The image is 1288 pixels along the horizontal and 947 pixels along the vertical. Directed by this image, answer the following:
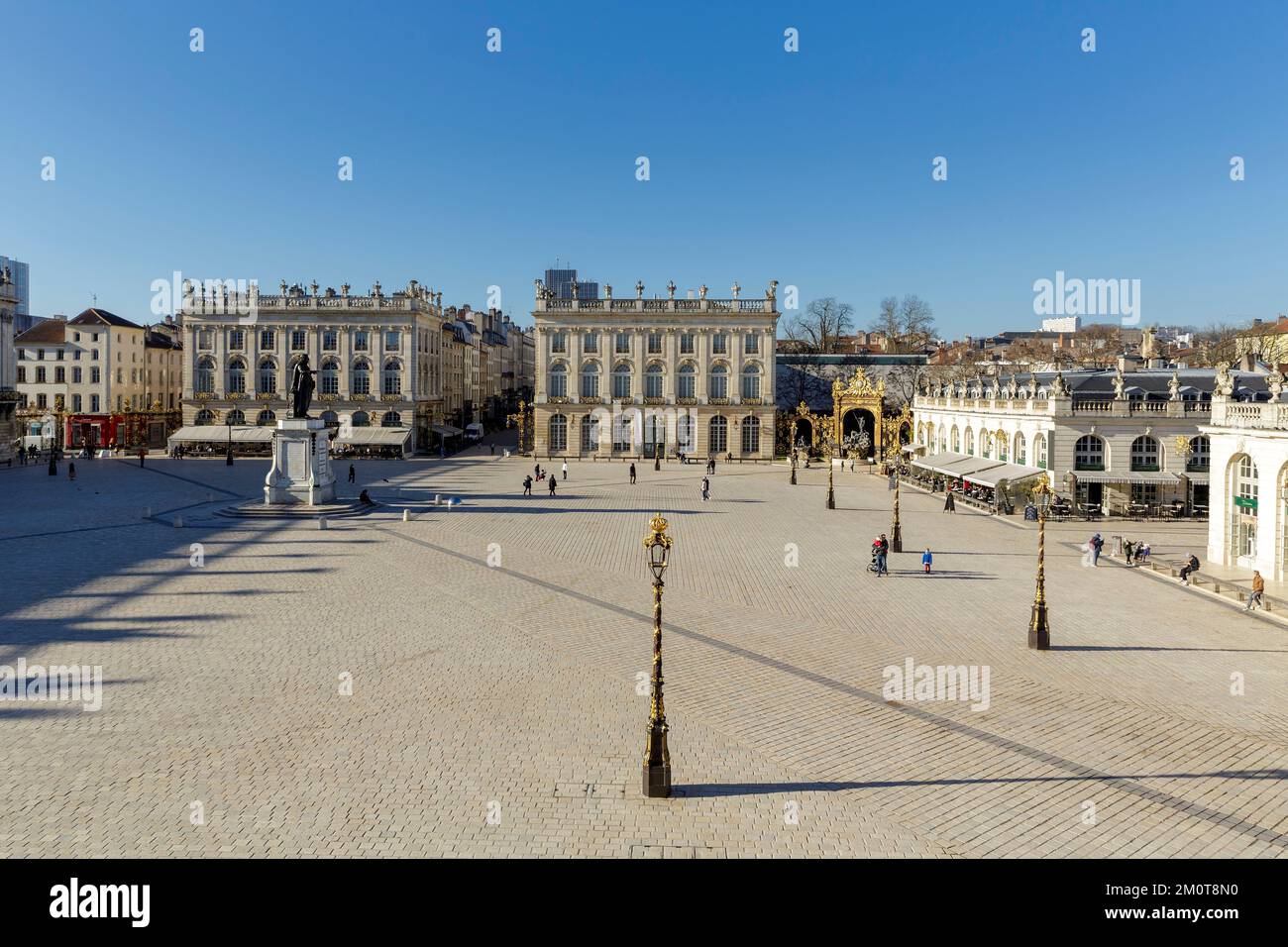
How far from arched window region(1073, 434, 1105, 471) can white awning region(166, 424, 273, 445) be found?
6012 cm

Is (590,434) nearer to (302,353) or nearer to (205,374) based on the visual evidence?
(302,353)

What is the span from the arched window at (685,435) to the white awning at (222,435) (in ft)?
108

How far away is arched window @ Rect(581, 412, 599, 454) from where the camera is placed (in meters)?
80.9

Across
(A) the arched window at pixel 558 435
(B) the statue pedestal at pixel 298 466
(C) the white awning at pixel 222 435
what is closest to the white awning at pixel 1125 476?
(B) the statue pedestal at pixel 298 466

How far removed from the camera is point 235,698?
16.6 metres

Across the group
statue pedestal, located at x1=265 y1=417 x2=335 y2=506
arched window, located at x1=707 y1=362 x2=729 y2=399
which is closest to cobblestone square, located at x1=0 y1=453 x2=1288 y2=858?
statue pedestal, located at x1=265 y1=417 x2=335 y2=506

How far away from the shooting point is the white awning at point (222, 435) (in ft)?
257

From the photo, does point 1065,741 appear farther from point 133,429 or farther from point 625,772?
point 133,429

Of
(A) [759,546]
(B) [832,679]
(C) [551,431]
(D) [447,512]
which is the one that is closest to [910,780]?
(B) [832,679]

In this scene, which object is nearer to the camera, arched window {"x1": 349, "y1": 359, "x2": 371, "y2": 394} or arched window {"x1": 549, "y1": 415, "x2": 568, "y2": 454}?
arched window {"x1": 549, "y1": 415, "x2": 568, "y2": 454}

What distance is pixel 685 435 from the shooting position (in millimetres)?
80938

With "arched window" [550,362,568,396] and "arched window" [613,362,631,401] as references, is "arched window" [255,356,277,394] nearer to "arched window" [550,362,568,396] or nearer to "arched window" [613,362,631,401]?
"arched window" [550,362,568,396]

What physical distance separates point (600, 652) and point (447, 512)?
25.2m

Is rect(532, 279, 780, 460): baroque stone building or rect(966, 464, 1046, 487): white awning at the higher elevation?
rect(532, 279, 780, 460): baroque stone building
